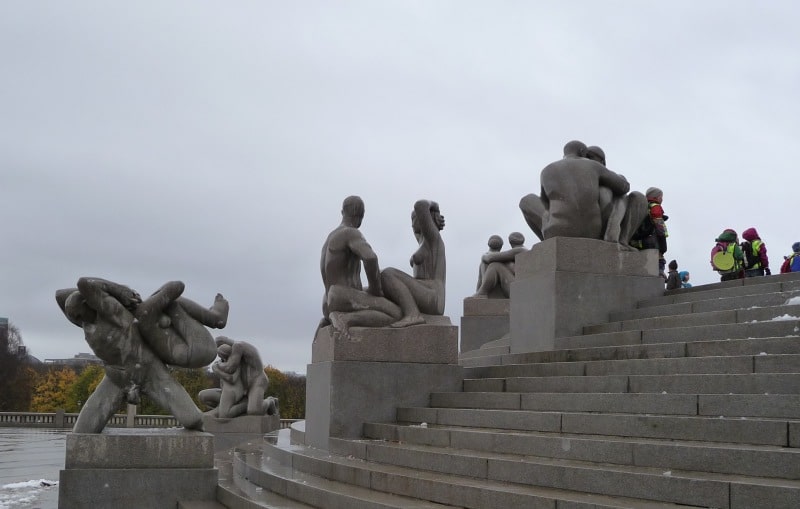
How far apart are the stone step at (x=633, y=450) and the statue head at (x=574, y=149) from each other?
612cm

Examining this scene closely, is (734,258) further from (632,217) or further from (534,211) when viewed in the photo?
(534,211)

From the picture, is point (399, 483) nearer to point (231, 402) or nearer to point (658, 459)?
point (658, 459)

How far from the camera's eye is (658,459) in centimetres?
596

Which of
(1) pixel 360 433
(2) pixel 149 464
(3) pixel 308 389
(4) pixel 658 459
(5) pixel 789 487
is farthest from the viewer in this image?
(3) pixel 308 389

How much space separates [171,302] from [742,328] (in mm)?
6044

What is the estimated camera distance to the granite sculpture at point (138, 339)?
912cm

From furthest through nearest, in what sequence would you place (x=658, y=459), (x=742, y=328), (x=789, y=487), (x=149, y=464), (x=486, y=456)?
1. (x=149, y=464)
2. (x=742, y=328)
3. (x=486, y=456)
4. (x=658, y=459)
5. (x=789, y=487)

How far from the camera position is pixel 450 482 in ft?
22.1

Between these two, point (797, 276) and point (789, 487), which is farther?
point (797, 276)

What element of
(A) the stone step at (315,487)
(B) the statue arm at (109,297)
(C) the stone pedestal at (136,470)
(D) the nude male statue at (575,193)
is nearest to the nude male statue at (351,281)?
(A) the stone step at (315,487)

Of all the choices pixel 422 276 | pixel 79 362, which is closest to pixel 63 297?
pixel 422 276

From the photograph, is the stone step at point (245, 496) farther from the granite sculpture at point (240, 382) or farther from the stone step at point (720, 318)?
the granite sculpture at point (240, 382)

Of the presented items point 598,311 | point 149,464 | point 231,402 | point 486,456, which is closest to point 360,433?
point 149,464

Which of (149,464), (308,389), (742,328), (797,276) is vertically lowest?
(149,464)
